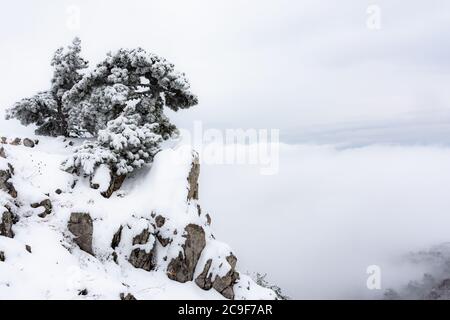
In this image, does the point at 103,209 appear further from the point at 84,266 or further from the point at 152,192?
the point at 84,266

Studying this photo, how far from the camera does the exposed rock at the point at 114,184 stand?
1992cm

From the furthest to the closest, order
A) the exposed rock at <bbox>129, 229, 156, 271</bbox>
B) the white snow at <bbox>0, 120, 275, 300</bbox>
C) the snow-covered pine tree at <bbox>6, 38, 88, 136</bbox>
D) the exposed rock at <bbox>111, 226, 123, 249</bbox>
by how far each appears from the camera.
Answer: the snow-covered pine tree at <bbox>6, 38, 88, 136</bbox>, the exposed rock at <bbox>129, 229, 156, 271</bbox>, the exposed rock at <bbox>111, 226, 123, 249</bbox>, the white snow at <bbox>0, 120, 275, 300</bbox>

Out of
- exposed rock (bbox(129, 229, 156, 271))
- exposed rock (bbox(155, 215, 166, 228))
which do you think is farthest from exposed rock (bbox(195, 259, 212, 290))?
exposed rock (bbox(155, 215, 166, 228))

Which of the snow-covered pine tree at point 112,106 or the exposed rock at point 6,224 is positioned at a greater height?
the snow-covered pine tree at point 112,106

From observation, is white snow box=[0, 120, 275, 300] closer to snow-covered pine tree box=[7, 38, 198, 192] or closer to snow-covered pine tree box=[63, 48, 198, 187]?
snow-covered pine tree box=[7, 38, 198, 192]

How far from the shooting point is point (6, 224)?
14797 millimetres

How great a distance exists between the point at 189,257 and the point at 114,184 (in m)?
5.59

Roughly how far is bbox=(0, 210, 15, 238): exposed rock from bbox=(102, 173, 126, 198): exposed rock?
17.0 feet

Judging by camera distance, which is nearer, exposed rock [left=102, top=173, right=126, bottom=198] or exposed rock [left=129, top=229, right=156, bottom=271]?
exposed rock [left=129, top=229, right=156, bottom=271]

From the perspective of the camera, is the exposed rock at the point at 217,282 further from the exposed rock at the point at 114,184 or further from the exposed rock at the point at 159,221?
the exposed rock at the point at 114,184

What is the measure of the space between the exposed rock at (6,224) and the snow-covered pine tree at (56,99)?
16.8m

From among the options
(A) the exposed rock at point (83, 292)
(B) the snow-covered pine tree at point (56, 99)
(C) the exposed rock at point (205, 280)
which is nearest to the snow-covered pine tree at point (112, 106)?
(B) the snow-covered pine tree at point (56, 99)

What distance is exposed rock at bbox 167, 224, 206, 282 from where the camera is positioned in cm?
1875

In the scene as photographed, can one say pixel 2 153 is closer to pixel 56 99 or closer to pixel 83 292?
pixel 83 292
